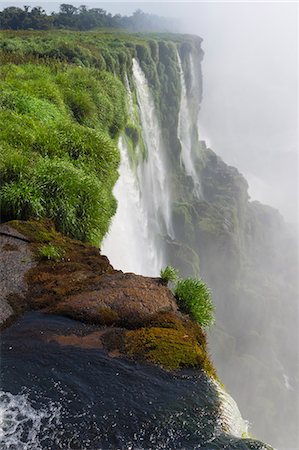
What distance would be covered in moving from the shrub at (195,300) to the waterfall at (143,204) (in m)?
5.73

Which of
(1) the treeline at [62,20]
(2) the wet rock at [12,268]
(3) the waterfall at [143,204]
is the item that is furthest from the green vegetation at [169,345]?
(1) the treeline at [62,20]

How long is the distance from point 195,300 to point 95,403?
3.12 m

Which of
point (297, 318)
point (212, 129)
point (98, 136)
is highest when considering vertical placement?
point (212, 129)

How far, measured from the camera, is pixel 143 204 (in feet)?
114

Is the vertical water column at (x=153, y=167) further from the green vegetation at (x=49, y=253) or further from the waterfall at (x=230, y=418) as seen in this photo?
the waterfall at (x=230, y=418)

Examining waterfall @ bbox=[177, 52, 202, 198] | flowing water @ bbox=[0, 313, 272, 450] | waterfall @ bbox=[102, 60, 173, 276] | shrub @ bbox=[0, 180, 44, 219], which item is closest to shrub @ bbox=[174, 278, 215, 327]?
flowing water @ bbox=[0, 313, 272, 450]

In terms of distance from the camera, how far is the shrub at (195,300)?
7.91 meters

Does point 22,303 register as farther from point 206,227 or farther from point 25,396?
point 206,227

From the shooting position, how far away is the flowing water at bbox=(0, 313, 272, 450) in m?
4.97

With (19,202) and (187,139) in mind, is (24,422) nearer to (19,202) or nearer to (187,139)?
(19,202)

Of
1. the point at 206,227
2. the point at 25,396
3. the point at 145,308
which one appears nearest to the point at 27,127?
the point at 145,308

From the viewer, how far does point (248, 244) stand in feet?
250

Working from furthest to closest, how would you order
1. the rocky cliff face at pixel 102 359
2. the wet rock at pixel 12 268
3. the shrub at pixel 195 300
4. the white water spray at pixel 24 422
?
the shrub at pixel 195 300 → the wet rock at pixel 12 268 → the rocky cliff face at pixel 102 359 → the white water spray at pixel 24 422

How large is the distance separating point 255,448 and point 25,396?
10.1 feet
